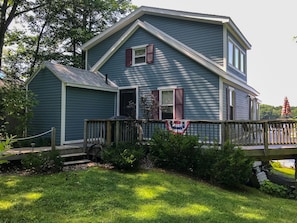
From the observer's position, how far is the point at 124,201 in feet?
16.3

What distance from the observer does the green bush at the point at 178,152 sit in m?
7.40

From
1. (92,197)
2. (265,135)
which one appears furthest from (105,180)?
(265,135)

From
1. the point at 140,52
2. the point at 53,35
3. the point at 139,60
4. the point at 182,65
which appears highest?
the point at 53,35

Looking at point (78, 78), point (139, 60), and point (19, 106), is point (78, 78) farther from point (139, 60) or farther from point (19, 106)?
point (139, 60)

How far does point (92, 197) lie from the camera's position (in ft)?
16.8

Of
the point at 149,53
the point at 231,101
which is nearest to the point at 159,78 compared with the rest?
the point at 149,53

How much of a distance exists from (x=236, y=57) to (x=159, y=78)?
14.2ft

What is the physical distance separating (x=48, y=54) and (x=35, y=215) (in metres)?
18.6

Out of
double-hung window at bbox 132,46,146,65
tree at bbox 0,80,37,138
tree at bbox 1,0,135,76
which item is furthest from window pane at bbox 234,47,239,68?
tree at bbox 1,0,135,76

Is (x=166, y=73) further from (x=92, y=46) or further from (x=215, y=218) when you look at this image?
(x=215, y=218)

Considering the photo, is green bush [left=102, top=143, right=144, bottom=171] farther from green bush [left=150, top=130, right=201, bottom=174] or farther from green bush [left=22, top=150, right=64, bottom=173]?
green bush [left=22, top=150, right=64, bottom=173]

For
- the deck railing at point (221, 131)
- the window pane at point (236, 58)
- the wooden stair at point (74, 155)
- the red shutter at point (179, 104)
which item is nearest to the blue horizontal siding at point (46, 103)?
the wooden stair at point (74, 155)

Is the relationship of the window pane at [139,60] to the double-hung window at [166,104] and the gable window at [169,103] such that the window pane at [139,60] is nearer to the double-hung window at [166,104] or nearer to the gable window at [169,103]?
the gable window at [169,103]

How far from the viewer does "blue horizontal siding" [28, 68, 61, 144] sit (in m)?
10.1
